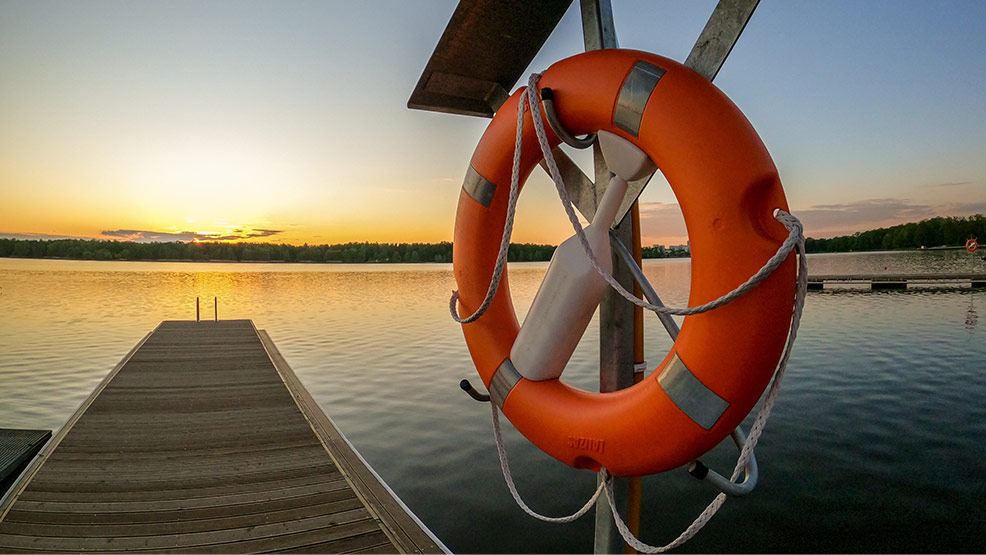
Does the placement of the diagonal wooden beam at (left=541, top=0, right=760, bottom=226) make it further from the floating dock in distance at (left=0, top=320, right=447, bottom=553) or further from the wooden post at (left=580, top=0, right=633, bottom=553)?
the floating dock in distance at (left=0, top=320, right=447, bottom=553)

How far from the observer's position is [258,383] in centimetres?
420

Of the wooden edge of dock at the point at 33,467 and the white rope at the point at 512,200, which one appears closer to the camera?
the white rope at the point at 512,200

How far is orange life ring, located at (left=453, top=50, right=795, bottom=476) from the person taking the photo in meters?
0.95

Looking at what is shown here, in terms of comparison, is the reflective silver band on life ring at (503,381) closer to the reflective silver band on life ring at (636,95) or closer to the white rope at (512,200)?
the white rope at (512,200)

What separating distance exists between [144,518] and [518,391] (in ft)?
5.51

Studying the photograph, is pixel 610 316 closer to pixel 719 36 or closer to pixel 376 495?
pixel 719 36

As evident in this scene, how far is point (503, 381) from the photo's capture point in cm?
145

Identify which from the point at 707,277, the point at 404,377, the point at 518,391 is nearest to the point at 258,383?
the point at 404,377

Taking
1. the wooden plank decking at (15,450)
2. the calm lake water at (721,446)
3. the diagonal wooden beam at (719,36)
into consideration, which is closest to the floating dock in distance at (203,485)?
the wooden plank decking at (15,450)

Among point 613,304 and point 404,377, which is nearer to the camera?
point 613,304

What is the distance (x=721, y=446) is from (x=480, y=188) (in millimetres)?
3246

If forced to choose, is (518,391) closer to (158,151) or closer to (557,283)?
(557,283)

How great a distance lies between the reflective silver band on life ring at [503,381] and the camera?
4.67 ft

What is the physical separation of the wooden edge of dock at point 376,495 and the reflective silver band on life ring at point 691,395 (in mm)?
1063
